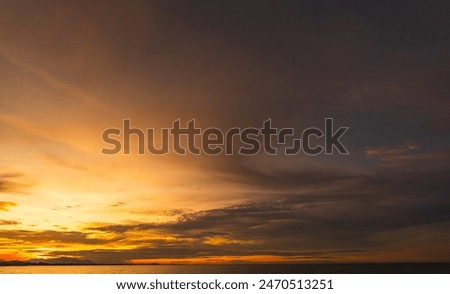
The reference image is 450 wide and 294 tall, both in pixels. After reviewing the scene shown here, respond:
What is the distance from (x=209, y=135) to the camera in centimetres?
1529
